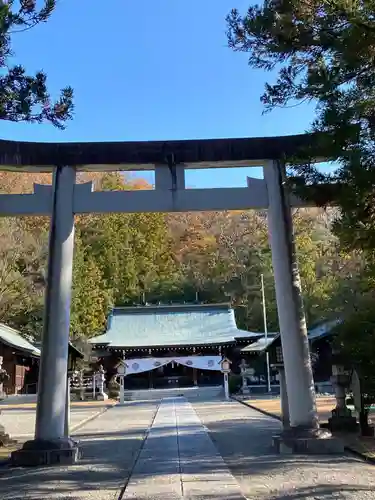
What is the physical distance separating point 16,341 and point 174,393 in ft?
28.1

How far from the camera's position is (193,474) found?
559 centimetres

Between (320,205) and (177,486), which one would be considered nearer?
(177,486)

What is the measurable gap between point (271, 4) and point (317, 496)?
5136 millimetres

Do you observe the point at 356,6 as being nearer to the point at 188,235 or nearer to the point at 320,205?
the point at 320,205

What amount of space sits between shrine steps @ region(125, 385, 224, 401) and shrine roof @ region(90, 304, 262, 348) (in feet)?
7.92

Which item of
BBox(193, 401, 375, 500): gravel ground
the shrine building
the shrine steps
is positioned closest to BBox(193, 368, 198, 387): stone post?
the shrine building

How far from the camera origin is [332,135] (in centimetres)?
500

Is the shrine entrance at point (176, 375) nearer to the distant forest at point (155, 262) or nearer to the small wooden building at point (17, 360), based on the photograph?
the distant forest at point (155, 262)

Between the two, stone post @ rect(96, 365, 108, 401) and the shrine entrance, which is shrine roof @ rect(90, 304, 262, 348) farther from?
stone post @ rect(96, 365, 108, 401)

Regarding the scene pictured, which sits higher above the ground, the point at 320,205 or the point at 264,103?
the point at 264,103

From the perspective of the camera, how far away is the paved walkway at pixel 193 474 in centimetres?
483

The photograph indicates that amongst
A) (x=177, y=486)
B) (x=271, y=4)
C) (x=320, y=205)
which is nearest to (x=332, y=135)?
(x=320, y=205)

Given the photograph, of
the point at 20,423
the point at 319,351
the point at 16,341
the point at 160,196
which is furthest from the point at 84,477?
the point at 16,341

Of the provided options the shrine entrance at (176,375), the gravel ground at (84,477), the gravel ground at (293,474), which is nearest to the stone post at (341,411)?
the gravel ground at (293,474)
